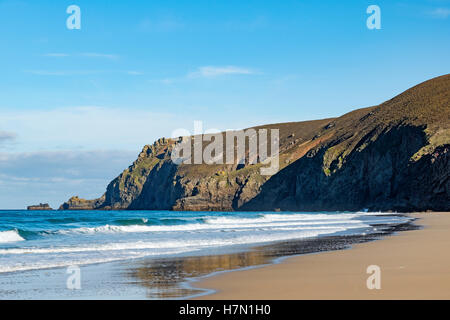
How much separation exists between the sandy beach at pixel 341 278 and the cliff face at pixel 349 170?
60370mm

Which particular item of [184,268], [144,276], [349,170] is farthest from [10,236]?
[349,170]

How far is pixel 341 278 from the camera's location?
9.27m

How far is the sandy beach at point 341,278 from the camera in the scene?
7.62 meters

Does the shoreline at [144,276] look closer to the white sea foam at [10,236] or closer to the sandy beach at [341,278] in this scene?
the sandy beach at [341,278]

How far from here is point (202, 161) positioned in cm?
14112

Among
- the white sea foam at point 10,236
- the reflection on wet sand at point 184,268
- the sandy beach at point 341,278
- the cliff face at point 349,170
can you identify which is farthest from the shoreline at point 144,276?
the cliff face at point 349,170

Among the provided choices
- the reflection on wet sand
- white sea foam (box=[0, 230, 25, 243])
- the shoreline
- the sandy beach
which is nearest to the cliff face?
white sea foam (box=[0, 230, 25, 243])

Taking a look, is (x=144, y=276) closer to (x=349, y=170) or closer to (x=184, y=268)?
(x=184, y=268)

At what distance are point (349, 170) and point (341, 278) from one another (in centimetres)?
8370

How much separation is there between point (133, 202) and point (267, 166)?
67210 mm

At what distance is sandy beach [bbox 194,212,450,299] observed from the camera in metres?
7.62
